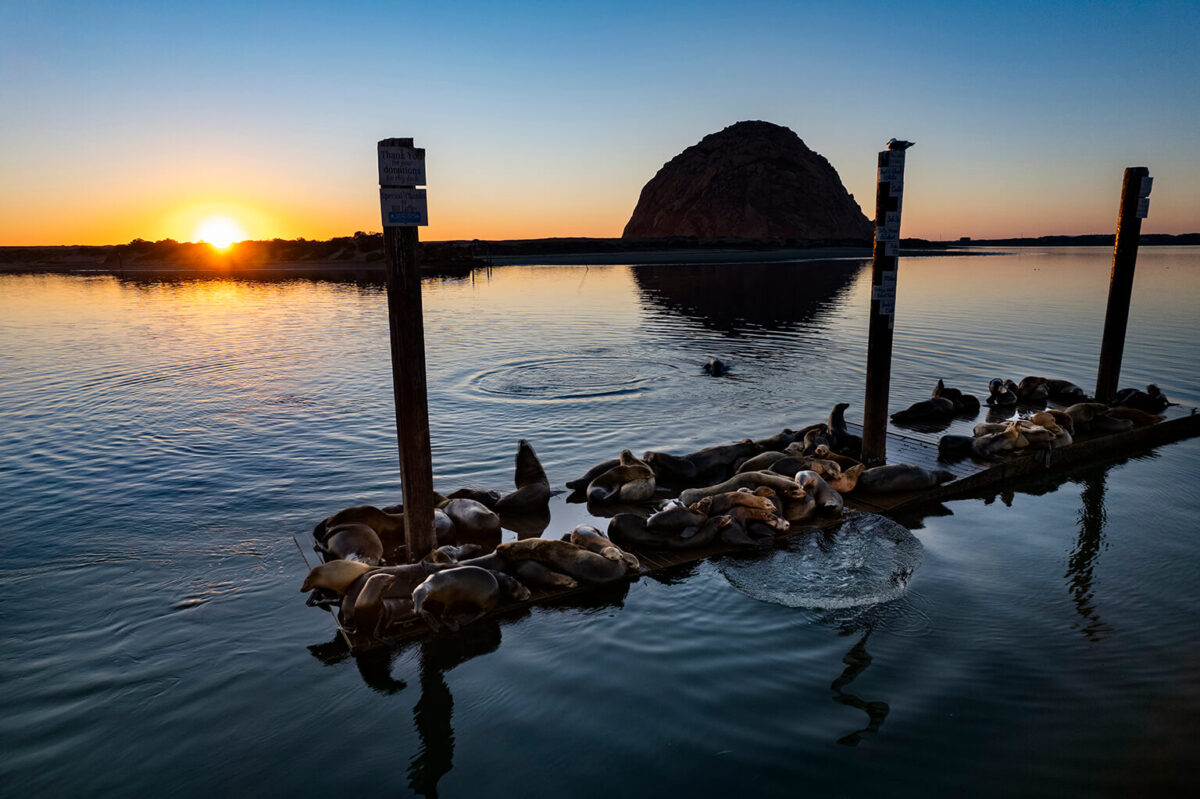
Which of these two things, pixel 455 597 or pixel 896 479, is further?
pixel 896 479

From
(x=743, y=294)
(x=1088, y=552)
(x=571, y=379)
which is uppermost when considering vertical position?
(x=743, y=294)

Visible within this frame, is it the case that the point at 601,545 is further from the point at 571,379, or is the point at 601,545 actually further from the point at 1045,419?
the point at 571,379

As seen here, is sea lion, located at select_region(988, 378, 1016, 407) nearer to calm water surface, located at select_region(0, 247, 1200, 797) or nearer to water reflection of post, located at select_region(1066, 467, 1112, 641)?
calm water surface, located at select_region(0, 247, 1200, 797)

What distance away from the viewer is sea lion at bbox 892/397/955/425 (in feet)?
45.6

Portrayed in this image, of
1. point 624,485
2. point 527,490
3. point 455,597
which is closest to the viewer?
point 455,597

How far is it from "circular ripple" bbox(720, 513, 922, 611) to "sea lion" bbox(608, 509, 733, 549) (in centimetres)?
41

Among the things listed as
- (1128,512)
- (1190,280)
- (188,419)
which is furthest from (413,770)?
(1190,280)

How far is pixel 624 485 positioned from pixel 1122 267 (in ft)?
39.3

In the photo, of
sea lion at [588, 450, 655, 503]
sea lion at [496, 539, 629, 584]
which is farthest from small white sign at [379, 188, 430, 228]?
sea lion at [588, 450, 655, 503]

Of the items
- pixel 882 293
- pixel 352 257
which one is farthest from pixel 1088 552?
pixel 352 257

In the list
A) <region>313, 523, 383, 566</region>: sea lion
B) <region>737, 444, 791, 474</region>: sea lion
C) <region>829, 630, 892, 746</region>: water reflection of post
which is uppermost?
<region>737, 444, 791, 474</region>: sea lion

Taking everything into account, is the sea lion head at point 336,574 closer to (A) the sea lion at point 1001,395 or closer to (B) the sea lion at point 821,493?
(B) the sea lion at point 821,493

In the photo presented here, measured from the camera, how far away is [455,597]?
638 cm

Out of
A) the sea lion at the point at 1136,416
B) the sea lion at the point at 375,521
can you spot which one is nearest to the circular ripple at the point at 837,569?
the sea lion at the point at 375,521
